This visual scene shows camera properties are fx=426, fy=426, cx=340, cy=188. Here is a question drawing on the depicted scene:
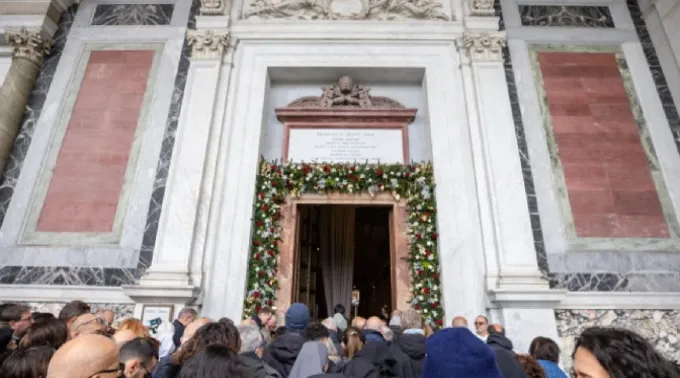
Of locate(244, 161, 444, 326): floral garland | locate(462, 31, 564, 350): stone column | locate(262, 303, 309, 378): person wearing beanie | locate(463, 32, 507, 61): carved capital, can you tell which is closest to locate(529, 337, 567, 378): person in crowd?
locate(262, 303, 309, 378): person wearing beanie

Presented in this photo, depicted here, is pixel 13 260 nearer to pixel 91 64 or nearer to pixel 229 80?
pixel 91 64

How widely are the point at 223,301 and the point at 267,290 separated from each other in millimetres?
646

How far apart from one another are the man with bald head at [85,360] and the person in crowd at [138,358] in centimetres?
55

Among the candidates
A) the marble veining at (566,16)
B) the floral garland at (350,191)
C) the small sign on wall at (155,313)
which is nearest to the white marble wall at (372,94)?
the floral garland at (350,191)

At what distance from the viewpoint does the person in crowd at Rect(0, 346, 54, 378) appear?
6.03ft

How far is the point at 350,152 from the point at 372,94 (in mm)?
1430

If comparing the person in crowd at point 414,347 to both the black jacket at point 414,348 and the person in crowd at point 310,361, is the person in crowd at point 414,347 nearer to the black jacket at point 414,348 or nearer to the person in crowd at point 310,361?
the black jacket at point 414,348

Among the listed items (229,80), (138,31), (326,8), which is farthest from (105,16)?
(326,8)

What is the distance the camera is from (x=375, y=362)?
2.93m

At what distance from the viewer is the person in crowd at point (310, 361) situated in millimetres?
2664

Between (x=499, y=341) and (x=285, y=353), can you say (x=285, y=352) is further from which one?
(x=499, y=341)

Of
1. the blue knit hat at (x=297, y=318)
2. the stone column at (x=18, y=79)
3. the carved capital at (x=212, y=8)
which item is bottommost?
the blue knit hat at (x=297, y=318)

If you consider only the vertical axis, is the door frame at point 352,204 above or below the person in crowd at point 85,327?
above

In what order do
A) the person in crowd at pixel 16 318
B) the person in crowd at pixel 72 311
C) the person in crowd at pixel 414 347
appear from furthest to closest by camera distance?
the person in crowd at pixel 72 311, the person in crowd at pixel 414 347, the person in crowd at pixel 16 318
